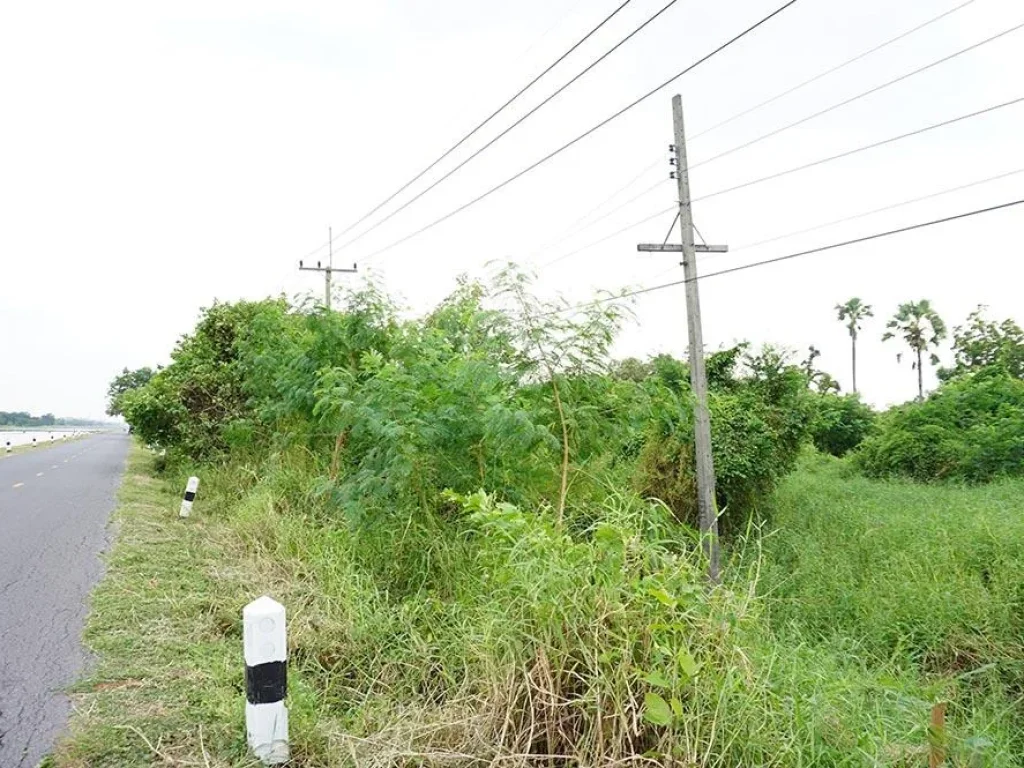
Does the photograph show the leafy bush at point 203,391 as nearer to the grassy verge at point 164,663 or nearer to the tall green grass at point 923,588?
the grassy verge at point 164,663

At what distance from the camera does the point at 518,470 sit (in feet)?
20.2

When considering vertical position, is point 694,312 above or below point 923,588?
above

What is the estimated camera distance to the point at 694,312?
12914 millimetres

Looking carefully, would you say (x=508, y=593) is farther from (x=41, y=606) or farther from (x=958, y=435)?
(x=958, y=435)

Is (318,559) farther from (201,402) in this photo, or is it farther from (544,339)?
(201,402)

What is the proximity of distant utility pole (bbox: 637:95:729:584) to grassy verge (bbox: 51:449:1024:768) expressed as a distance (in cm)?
578

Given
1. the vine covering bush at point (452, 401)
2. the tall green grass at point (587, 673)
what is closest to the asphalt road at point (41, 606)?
the tall green grass at point (587, 673)

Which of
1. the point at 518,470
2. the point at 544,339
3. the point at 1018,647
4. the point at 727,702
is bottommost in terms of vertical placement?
the point at 1018,647

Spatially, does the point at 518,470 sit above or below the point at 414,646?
above

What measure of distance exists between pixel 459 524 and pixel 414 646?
178 cm

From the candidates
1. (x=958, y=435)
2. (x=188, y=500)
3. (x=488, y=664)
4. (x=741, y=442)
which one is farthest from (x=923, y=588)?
(x=958, y=435)

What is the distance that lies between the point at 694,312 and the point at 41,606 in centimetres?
1057

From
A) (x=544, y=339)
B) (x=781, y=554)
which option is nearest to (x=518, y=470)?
(x=544, y=339)

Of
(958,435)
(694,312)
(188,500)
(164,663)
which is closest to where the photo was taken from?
(164,663)
